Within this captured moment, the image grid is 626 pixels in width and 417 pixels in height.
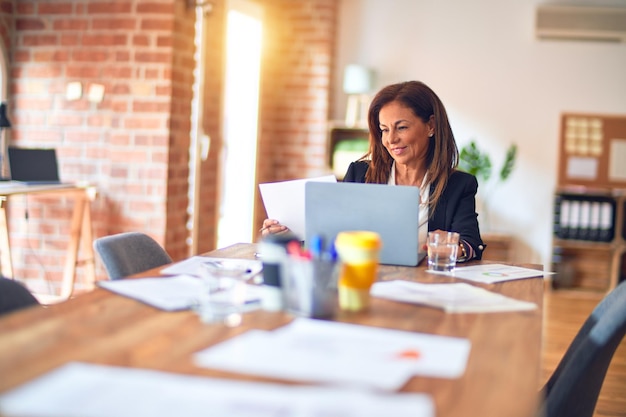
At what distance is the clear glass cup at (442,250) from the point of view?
88.1 inches

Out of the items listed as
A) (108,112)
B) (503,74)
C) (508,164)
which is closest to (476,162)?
(508,164)

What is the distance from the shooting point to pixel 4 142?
4.42m

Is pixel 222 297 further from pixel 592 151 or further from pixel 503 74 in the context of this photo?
pixel 592 151

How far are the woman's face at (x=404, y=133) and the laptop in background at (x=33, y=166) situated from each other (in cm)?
197

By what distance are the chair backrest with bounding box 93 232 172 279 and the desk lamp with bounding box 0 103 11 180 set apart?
1933 mm

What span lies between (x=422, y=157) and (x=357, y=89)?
3.27m

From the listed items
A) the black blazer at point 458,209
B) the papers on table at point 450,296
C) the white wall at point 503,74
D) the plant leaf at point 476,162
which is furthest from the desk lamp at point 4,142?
the plant leaf at point 476,162

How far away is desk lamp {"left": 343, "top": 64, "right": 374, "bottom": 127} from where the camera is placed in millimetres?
6164

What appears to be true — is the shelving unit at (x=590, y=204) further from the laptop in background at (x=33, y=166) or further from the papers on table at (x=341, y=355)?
the papers on table at (x=341, y=355)

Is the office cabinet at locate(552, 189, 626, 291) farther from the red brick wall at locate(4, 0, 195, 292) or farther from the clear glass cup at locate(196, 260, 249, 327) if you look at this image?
the clear glass cup at locate(196, 260, 249, 327)

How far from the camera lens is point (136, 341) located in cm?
→ 138

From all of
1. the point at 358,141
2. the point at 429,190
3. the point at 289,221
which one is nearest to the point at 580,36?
the point at 358,141

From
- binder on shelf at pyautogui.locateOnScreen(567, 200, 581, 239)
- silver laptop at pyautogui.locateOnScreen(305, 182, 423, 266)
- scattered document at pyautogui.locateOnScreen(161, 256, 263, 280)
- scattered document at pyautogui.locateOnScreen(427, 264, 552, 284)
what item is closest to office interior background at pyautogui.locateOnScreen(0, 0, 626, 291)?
binder on shelf at pyautogui.locateOnScreen(567, 200, 581, 239)

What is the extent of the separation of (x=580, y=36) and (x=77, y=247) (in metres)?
4.14
